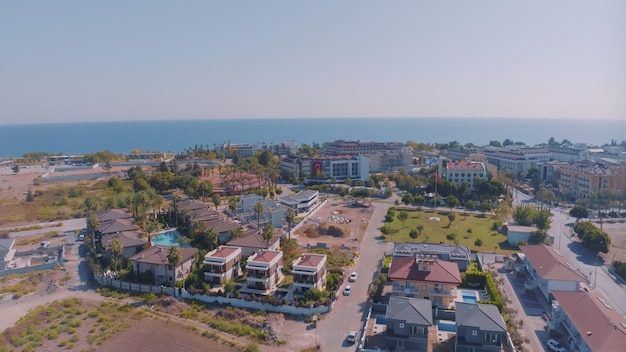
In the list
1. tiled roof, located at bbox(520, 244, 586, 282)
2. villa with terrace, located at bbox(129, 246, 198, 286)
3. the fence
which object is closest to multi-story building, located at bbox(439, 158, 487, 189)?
tiled roof, located at bbox(520, 244, 586, 282)

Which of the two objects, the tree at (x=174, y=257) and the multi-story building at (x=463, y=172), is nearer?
the tree at (x=174, y=257)

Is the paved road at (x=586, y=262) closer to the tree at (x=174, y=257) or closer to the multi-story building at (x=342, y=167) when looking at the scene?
the tree at (x=174, y=257)

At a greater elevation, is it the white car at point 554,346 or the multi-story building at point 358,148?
the multi-story building at point 358,148

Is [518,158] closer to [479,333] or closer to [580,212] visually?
[580,212]

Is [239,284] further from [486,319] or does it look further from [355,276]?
[486,319]

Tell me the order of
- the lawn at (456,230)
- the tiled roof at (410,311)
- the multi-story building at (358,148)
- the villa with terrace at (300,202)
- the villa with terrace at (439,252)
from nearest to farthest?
1. the tiled roof at (410,311)
2. the villa with terrace at (439,252)
3. the lawn at (456,230)
4. the villa with terrace at (300,202)
5. the multi-story building at (358,148)

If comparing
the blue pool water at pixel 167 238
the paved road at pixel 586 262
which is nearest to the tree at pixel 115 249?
the blue pool water at pixel 167 238
